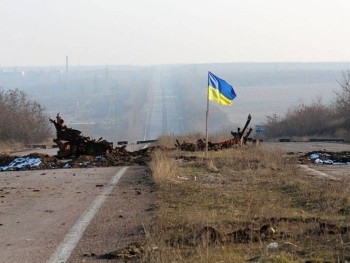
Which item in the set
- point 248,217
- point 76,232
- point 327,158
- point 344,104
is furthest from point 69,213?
point 344,104

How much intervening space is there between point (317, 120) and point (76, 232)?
216ft

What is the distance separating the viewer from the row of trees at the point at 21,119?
2749 inches

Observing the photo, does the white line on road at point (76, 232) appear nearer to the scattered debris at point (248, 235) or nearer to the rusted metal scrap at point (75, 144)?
the scattered debris at point (248, 235)

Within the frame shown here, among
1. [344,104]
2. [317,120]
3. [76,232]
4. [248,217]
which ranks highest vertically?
[248,217]

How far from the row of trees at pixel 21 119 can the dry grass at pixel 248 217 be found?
5621 centimetres

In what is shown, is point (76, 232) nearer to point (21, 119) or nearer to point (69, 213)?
point (69, 213)

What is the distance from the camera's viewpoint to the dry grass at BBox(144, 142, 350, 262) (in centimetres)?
670

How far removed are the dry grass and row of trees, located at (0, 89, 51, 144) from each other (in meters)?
56.2

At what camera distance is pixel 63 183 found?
14664mm

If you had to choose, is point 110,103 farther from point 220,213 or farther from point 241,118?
point 220,213

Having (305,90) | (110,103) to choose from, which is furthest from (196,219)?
(305,90)

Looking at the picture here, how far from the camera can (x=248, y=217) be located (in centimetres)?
909

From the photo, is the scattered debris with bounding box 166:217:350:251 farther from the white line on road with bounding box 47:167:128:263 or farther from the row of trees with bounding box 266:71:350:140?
the row of trees with bounding box 266:71:350:140

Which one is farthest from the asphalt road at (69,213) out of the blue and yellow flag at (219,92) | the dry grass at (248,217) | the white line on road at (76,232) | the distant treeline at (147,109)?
the distant treeline at (147,109)
